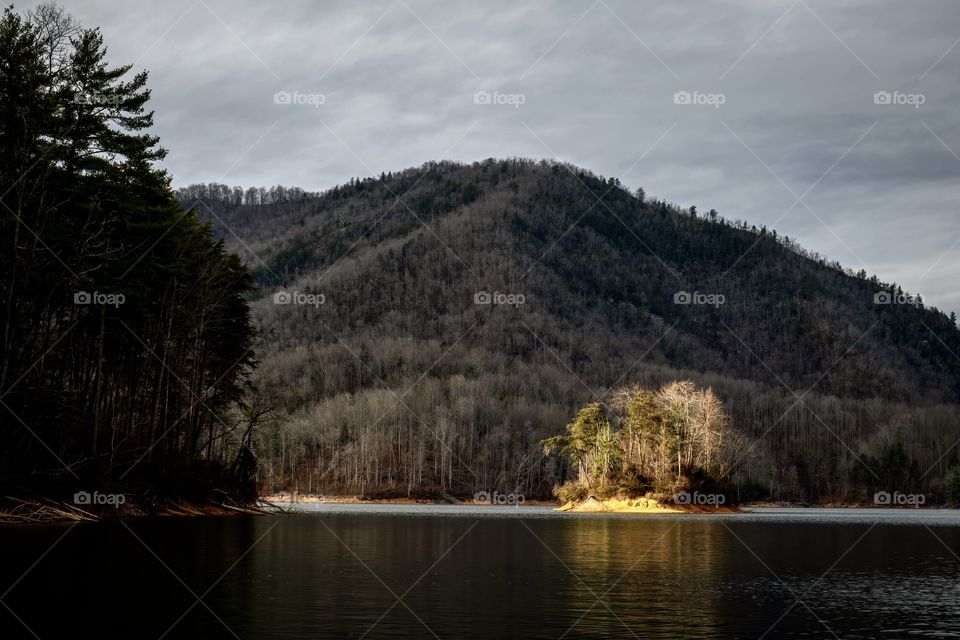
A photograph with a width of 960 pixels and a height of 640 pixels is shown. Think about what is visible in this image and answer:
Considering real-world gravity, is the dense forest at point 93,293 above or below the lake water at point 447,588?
above

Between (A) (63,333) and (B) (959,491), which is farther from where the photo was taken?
(B) (959,491)

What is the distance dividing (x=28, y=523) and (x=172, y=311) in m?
20.9

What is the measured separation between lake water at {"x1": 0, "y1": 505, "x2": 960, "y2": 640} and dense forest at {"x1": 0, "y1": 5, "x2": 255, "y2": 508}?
587cm

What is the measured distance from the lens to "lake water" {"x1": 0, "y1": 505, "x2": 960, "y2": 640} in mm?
21438

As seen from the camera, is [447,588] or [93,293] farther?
[93,293]

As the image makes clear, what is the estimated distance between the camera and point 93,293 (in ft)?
177

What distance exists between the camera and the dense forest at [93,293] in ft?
158

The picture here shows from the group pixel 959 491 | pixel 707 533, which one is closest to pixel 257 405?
pixel 707 533

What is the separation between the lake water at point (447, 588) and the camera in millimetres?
21438

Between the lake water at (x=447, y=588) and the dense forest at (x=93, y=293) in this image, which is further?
the dense forest at (x=93, y=293)

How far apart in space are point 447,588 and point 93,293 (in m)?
33.5

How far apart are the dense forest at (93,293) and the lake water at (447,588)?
587 cm

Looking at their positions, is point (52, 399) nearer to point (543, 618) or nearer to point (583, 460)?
point (543, 618)

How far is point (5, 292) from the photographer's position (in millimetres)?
48094
